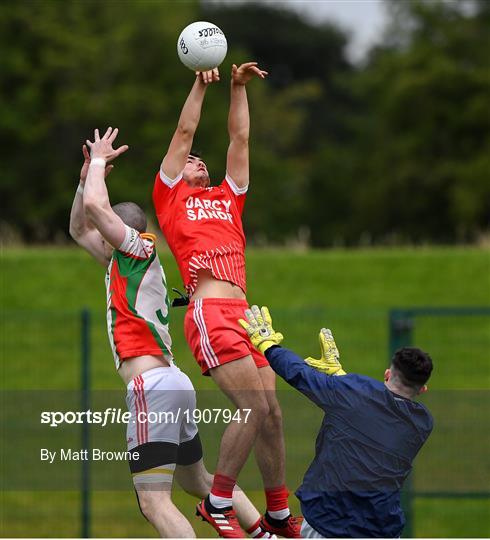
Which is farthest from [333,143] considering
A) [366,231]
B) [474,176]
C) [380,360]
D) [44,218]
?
[380,360]

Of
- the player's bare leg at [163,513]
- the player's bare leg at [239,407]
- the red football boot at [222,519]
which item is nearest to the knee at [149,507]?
the player's bare leg at [163,513]

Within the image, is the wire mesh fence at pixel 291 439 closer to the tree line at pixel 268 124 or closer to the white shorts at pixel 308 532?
the white shorts at pixel 308 532

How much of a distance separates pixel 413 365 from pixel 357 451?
0.62 meters

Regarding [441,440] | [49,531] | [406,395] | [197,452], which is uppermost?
[406,395]

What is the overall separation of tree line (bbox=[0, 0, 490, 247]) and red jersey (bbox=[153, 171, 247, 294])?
85.3 feet

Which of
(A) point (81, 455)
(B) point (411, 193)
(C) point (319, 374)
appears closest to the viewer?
(C) point (319, 374)

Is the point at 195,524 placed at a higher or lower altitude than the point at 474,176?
lower

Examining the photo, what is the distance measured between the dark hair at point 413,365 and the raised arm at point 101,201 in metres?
1.79

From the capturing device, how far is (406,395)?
276 inches

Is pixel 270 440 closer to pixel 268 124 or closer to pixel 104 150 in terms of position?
pixel 104 150

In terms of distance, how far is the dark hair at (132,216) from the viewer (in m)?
7.85

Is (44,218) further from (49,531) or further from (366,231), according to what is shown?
(49,531)

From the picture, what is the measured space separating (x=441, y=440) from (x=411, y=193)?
101 feet

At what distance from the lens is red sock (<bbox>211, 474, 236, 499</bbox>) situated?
741cm
